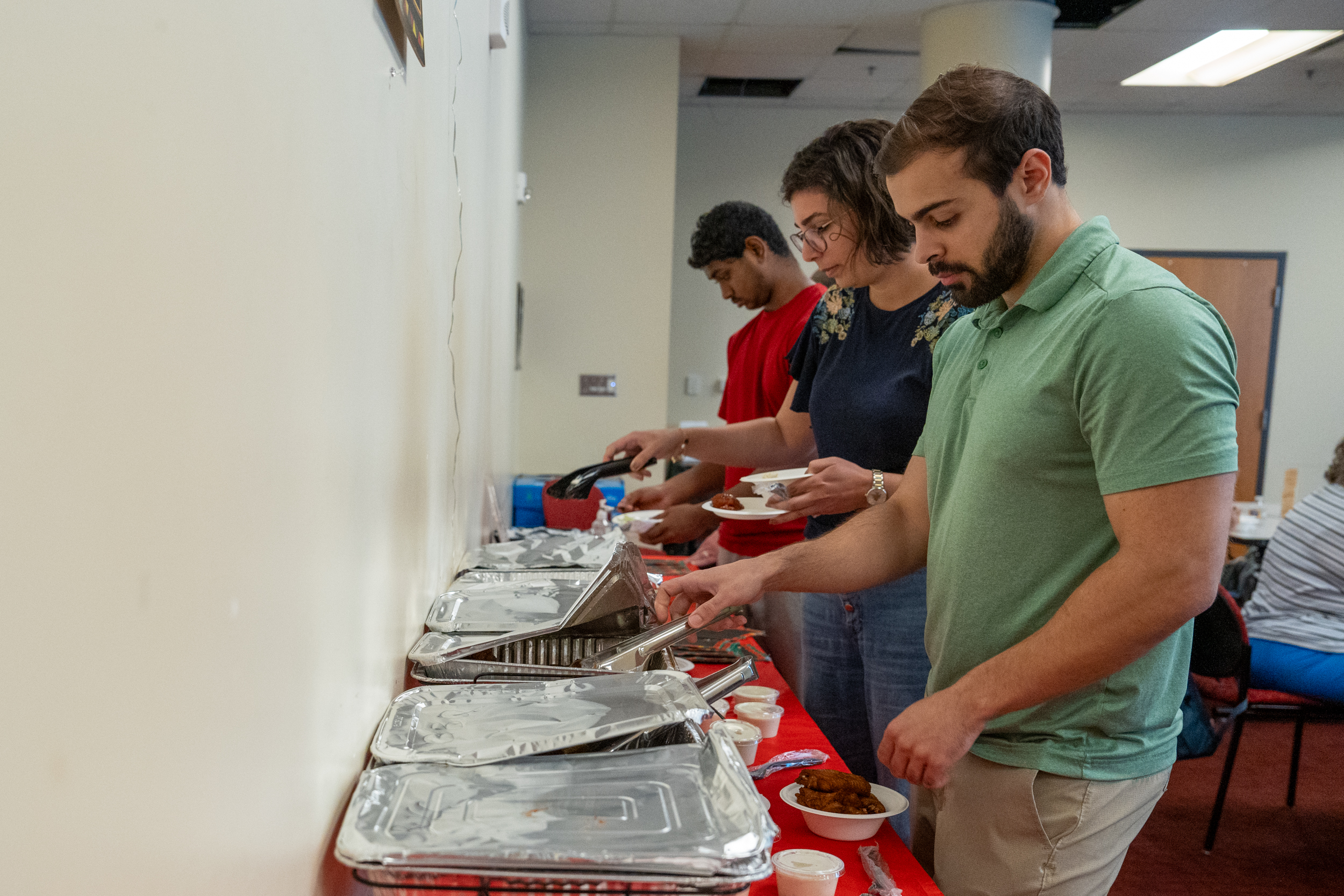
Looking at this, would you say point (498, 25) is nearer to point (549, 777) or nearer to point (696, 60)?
point (549, 777)

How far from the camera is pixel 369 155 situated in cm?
89

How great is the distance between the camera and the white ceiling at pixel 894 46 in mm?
3959

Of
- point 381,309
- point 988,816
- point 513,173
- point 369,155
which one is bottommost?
point 988,816

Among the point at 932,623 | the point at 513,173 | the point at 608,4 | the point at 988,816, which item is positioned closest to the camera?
the point at 988,816

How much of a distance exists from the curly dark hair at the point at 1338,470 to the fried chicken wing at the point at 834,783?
230cm

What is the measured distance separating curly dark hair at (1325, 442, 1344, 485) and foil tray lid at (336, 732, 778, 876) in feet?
8.60

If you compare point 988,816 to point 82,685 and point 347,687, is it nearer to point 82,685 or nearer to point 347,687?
point 347,687

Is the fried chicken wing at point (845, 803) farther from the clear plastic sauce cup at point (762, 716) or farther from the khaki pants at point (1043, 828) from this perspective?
the clear plastic sauce cup at point (762, 716)

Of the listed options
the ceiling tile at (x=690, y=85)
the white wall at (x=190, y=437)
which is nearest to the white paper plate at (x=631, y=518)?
the white wall at (x=190, y=437)

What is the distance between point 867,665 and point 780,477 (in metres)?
0.36

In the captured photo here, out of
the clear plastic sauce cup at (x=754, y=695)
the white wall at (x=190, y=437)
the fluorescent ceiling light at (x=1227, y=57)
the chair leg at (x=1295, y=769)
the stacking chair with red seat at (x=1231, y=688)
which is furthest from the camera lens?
the fluorescent ceiling light at (x=1227, y=57)

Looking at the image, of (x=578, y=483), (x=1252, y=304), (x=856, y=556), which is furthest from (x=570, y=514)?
(x=1252, y=304)

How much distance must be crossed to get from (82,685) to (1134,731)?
3.39 ft

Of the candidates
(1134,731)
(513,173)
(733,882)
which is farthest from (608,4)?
(733,882)
